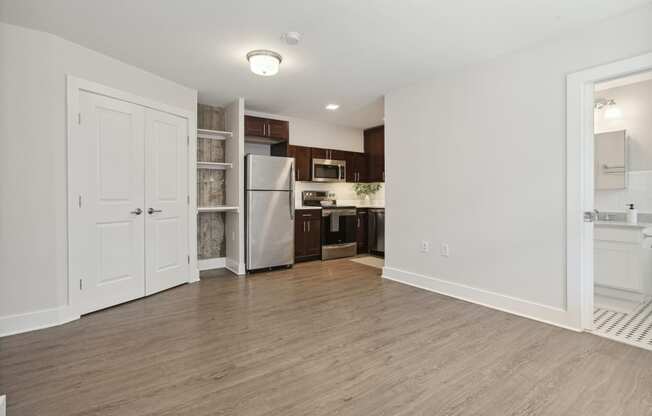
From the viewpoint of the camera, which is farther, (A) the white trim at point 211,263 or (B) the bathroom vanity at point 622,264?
(A) the white trim at point 211,263

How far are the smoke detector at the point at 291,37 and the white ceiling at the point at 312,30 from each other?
0.04 meters

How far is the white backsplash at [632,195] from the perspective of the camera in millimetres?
3587

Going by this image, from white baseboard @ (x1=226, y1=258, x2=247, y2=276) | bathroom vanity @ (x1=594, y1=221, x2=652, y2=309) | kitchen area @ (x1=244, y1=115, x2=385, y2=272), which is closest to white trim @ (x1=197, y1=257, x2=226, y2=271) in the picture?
white baseboard @ (x1=226, y1=258, x2=247, y2=276)

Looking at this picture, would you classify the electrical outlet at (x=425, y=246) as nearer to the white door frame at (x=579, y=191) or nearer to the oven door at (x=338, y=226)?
the white door frame at (x=579, y=191)

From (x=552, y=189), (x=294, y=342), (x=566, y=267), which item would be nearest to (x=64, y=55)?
(x=294, y=342)

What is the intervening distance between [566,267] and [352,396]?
213cm

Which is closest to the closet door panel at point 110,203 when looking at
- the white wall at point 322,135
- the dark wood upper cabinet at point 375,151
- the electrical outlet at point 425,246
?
the white wall at point 322,135

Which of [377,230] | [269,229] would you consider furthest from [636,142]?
[269,229]

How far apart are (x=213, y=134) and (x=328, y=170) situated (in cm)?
206

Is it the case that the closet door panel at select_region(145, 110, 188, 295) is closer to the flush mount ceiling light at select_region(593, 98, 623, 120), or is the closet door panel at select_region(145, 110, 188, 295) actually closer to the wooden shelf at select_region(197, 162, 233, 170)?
the wooden shelf at select_region(197, 162, 233, 170)

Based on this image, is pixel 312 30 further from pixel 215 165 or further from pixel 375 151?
pixel 375 151

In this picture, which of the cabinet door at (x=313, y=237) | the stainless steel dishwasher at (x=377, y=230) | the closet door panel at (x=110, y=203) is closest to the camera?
the closet door panel at (x=110, y=203)

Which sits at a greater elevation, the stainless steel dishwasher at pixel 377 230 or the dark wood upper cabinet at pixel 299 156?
the dark wood upper cabinet at pixel 299 156

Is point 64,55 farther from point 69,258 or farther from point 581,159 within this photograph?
point 581,159
